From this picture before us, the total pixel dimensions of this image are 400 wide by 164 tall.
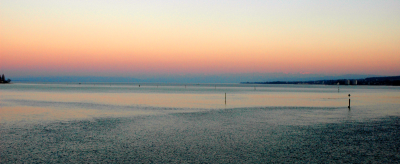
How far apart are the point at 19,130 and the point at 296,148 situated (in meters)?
16.3

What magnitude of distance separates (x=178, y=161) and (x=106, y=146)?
4.45 meters

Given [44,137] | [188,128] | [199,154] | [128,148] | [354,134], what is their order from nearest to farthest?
[199,154] → [128,148] → [44,137] → [354,134] → [188,128]

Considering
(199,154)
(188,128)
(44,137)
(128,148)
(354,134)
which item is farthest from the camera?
(188,128)

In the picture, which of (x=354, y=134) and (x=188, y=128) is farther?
(x=188, y=128)

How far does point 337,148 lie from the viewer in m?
14.7

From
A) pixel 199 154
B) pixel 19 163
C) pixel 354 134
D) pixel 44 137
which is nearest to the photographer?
pixel 19 163

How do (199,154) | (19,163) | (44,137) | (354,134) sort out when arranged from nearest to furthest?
(19,163), (199,154), (44,137), (354,134)

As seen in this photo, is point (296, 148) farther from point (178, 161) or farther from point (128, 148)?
point (128, 148)

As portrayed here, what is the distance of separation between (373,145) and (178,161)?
384 inches

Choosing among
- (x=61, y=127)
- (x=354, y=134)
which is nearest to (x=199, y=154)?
(x=354, y=134)

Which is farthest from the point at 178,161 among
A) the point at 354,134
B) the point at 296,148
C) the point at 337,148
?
the point at 354,134

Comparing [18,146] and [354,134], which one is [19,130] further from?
[354,134]

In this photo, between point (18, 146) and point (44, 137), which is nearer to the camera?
point (18, 146)

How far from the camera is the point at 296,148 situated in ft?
48.1
